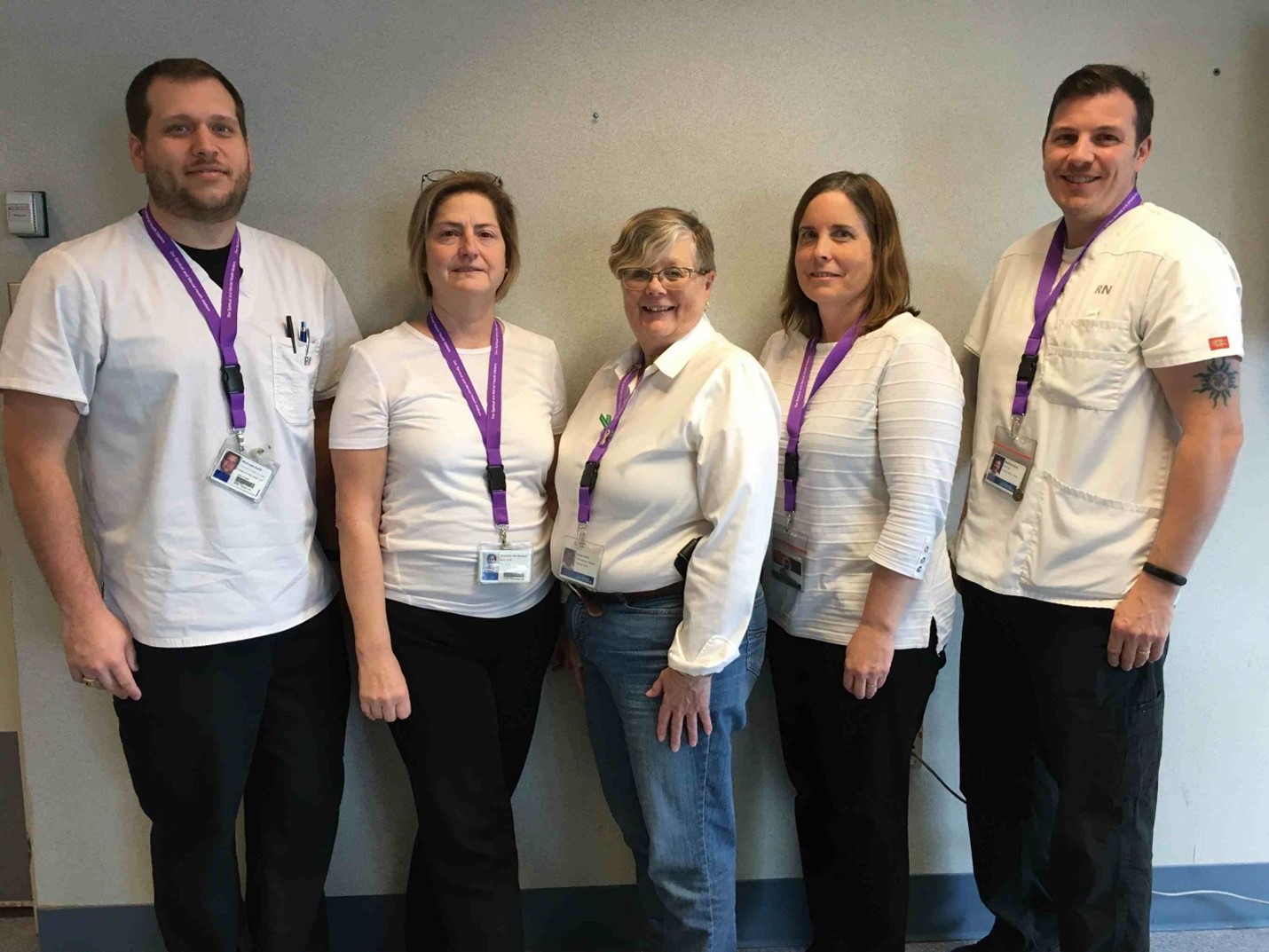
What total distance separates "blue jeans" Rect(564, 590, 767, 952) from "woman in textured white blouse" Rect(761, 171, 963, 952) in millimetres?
174

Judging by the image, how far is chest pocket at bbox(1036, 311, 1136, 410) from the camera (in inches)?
60.1

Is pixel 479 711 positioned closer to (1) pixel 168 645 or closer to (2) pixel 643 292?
(1) pixel 168 645

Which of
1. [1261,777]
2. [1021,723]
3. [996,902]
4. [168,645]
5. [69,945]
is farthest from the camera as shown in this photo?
[1261,777]

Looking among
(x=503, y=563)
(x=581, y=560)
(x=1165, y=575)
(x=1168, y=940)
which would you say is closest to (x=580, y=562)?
(x=581, y=560)

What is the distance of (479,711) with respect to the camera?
1.66 metres

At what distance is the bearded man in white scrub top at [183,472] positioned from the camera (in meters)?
1.49

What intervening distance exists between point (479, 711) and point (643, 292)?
932 mm

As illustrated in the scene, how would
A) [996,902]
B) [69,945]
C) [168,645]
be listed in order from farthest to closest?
[69,945]
[996,902]
[168,645]

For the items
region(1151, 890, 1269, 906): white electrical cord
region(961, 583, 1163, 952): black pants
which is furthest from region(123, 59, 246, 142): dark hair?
region(1151, 890, 1269, 906): white electrical cord

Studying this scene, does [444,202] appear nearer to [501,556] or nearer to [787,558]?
[501,556]

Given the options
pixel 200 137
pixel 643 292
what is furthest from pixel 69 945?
pixel 643 292

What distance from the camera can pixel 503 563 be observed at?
163 cm

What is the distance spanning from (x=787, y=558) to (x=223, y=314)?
4.16 feet

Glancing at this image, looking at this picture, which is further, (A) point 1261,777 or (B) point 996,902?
(A) point 1261,777
